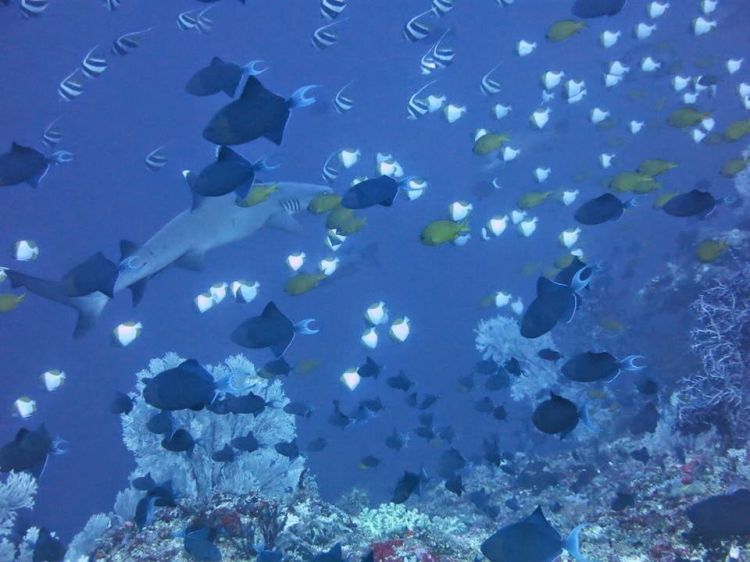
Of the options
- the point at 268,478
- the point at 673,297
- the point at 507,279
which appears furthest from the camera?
the point at 507,279

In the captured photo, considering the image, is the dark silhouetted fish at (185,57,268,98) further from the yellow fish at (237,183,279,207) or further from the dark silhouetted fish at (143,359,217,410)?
the dark silhouetted fish at (143,359,217,410)

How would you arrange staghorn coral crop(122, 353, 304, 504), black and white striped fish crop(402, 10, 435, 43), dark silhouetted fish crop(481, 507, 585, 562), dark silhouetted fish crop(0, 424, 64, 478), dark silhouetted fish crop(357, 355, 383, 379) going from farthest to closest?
black and white striped fish crop(402, 10, 435, 43) → dark silhouetted fish crop(357, 355, 383, 379) → staghorn coral crop(122, 353, 304, 504) → dark silhouetted fish crop(0, 424, 64, 478) → dark silhouetted fish crop(481, 507, 585, 562)

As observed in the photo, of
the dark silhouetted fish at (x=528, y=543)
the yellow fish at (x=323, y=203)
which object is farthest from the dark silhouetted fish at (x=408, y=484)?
the yellow fish at (x=323, y=203)

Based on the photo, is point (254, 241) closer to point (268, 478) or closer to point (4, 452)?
point (268, 478)

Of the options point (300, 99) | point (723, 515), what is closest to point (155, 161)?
point (300, 99)

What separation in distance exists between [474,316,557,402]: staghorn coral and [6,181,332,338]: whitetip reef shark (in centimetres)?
768

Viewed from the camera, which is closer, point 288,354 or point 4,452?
point 4,452

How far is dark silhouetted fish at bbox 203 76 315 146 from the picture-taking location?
4.12 meters

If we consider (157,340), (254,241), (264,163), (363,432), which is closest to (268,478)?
(264,163)

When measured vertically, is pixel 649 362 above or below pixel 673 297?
below

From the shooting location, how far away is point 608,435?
14.8 meters

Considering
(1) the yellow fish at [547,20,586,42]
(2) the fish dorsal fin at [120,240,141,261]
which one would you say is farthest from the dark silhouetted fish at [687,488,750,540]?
(1) the yellow fish at [547,20,586,42]

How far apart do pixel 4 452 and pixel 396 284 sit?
46.0 metres

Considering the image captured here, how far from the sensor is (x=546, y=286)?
4.14 meters
